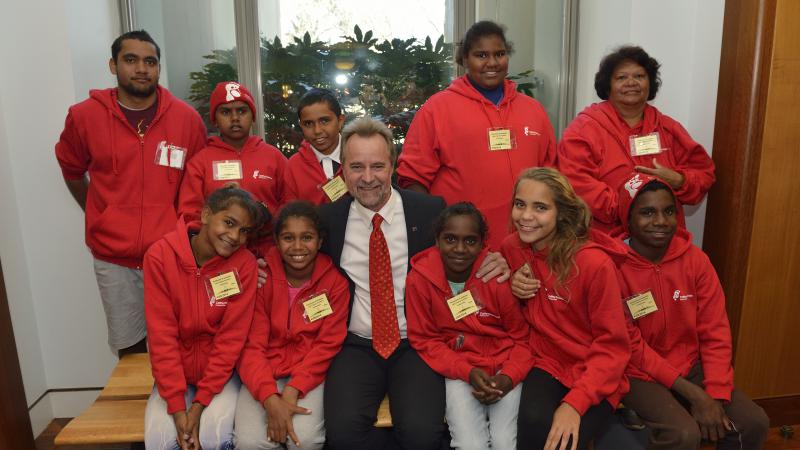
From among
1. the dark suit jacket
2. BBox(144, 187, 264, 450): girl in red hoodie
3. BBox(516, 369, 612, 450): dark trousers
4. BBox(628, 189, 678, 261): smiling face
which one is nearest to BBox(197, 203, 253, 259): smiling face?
BBox(144, 187, 264, 450): girl in red hoodie

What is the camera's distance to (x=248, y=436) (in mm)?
2049

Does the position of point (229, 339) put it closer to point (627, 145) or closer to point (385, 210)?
point (385, 210)

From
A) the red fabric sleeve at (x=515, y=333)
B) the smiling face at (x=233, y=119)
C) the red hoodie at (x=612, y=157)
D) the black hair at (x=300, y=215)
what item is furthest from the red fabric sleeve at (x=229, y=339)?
the red hoodie at (x=612, y=157)

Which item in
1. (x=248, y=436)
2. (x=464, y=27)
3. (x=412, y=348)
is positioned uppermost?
(x=464, y=27)

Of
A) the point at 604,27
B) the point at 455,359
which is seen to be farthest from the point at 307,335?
the point at 604,27

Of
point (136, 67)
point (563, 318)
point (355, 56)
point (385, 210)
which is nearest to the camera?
point (563, 318)

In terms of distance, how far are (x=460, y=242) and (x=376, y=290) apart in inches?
16.5

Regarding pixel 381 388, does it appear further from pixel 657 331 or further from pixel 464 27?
pixel 464 27

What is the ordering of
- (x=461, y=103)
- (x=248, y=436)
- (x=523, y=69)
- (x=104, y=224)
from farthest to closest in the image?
(x=523, y=69)
(x=461, y=103)
(x=104, y=224)
(x=248, y=436)

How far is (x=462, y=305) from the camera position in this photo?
2.18m

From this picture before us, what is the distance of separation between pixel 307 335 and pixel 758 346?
7.51 feet

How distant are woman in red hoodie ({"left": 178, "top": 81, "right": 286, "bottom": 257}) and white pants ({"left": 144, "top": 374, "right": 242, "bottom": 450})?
2.50 feet

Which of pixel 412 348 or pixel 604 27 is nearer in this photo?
pixel 412 348

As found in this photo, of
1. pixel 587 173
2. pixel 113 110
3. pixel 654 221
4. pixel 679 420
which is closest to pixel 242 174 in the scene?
pixel 113 110
